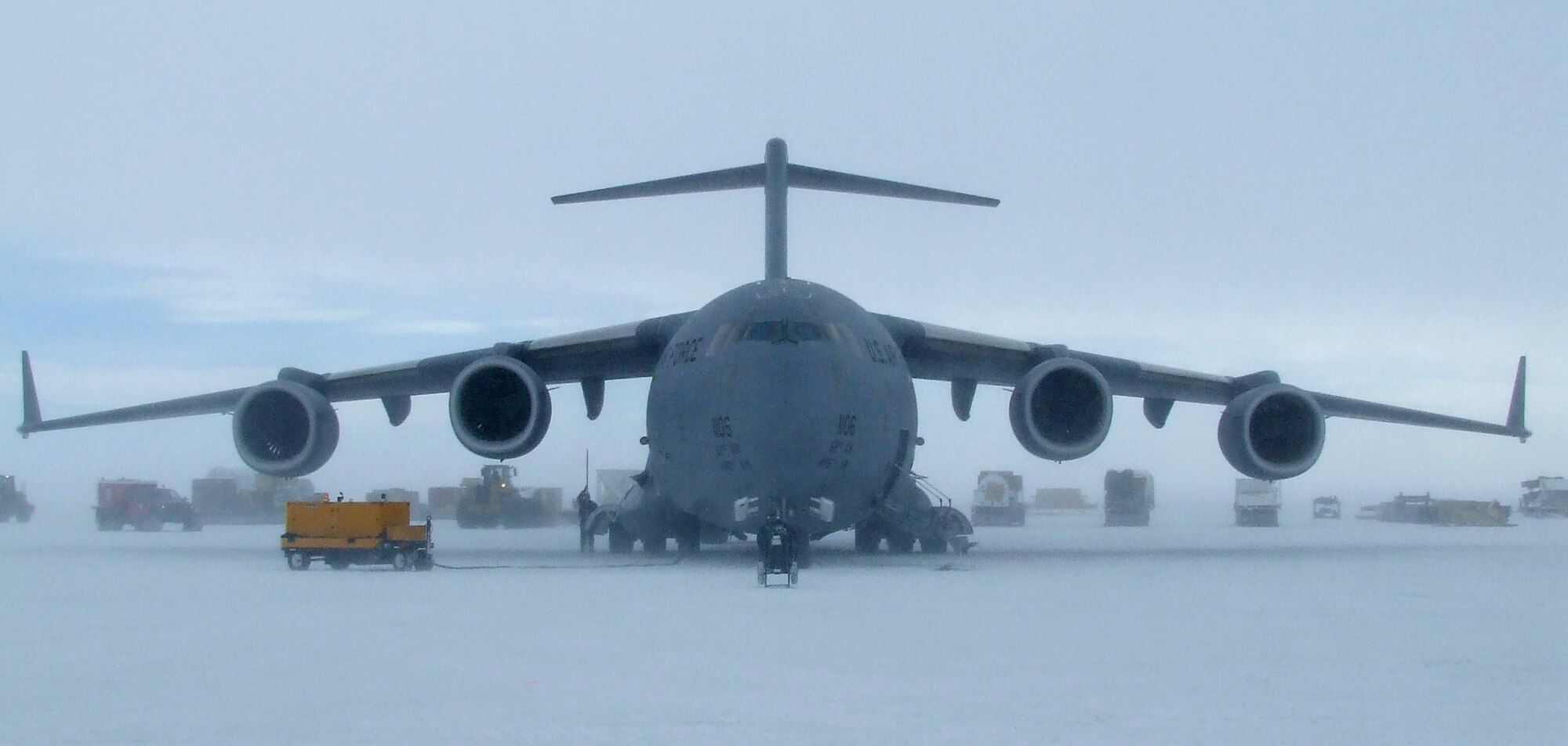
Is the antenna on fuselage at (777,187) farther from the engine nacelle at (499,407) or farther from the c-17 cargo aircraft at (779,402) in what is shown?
the engine nacelle at (499,407)

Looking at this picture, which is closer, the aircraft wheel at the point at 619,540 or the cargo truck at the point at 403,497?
the aircraft wheel at the point at 619,540

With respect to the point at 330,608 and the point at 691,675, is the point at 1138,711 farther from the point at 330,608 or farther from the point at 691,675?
the point at 330,608

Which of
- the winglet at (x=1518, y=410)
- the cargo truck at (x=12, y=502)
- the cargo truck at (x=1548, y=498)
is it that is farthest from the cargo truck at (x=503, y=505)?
the cargo truck at (x=1548, y=498)

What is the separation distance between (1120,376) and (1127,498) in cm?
1947

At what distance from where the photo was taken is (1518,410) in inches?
958

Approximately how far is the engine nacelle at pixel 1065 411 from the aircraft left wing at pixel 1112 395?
1 centimetres

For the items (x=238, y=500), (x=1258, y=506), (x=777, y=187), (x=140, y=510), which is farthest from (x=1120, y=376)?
(x=238, y=500)

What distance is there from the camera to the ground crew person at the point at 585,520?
79.5 feet

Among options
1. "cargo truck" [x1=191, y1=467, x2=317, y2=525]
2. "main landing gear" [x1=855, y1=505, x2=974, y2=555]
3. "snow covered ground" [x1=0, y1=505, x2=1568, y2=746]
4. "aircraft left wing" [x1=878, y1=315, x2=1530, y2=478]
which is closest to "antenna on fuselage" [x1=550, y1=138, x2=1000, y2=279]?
"aircraft left wing" [x1=878, y1=315, x2=1530, y2=478]

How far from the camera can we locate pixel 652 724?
6.94 m

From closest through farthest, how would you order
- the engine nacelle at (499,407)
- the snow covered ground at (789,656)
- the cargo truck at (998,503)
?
the snow covered ground at (789,656)
the engine nacelle at (499,407)
the cargo truck at (998,503)

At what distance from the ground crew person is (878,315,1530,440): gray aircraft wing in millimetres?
6063

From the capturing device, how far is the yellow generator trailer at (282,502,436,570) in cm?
1902

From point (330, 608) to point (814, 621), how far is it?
4.36 meters
